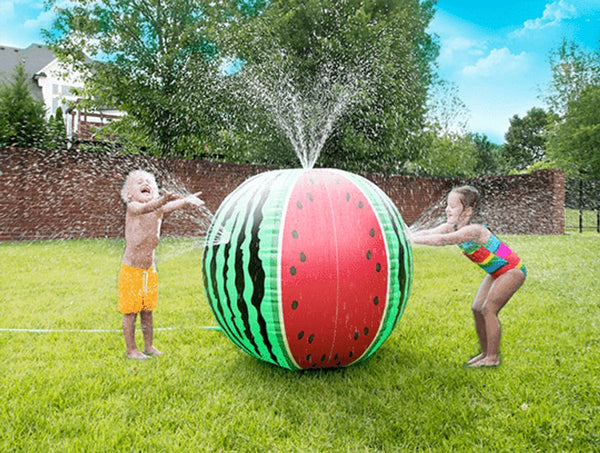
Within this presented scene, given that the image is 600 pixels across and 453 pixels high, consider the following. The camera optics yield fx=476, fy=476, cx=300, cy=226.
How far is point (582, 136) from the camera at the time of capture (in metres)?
25.8

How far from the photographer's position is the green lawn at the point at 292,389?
2639 mm

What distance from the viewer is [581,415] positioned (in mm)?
2900

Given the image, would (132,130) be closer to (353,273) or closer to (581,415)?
(353,273)

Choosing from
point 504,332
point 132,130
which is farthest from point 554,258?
point 132,130

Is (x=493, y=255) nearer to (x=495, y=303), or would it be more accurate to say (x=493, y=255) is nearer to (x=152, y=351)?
(x=495, y=303)

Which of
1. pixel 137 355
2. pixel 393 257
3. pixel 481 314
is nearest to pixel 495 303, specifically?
pixel 481 314

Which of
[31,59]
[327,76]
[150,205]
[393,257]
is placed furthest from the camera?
[31,59]

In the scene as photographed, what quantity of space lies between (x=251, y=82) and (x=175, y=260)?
7.49 m

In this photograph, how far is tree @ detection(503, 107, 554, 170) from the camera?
51.9 metres

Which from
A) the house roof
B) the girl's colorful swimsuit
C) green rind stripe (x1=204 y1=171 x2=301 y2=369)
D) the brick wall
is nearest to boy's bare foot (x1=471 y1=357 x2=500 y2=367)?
the girl's colorful swimsuit

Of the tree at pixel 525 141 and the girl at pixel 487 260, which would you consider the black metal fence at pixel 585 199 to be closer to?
the girl at pixel 487 260

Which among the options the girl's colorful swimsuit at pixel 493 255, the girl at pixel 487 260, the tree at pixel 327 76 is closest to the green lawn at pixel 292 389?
the girl at pixel 487 260

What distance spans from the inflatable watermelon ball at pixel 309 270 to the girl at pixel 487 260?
1.79 feet

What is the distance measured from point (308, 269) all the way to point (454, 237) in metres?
1.21
